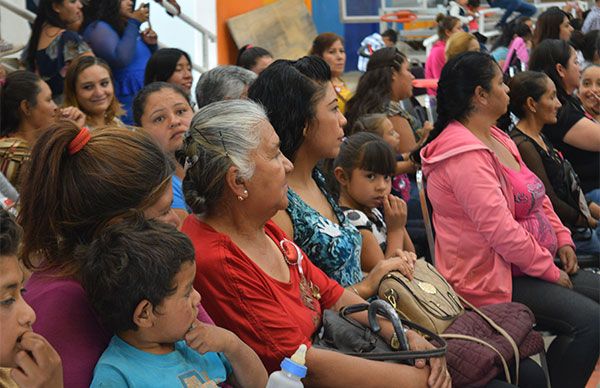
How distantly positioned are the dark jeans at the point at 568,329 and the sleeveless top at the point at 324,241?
3.35 feet

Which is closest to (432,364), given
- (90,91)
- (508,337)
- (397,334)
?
(397,334)

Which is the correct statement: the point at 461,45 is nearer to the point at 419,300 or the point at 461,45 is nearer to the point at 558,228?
the point at 558,228

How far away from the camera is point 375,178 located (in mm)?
3744

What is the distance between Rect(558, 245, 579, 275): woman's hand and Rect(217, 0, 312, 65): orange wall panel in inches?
248

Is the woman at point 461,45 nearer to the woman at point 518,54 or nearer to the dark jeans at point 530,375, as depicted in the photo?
the woman at point 518,54

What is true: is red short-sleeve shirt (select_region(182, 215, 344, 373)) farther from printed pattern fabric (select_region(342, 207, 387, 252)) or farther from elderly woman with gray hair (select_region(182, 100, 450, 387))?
printed pattern fabric (select_region(342, 207, 387, 252))

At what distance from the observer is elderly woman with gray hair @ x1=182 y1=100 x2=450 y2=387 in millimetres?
2359

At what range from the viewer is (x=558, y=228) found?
163 inches

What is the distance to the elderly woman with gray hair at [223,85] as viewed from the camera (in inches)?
154

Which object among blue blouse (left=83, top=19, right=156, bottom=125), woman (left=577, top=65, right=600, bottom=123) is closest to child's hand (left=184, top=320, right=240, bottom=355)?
woman (left=577, top=65, right=600, bottom=123)

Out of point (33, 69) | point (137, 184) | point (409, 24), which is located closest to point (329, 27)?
point (409, 24)

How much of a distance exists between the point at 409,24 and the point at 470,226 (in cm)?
1023

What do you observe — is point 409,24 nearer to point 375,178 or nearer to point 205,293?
point 375,178

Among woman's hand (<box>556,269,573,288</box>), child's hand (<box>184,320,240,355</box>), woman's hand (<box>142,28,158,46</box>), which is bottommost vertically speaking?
woman's hand (<box>142,28,158,46</box>)
